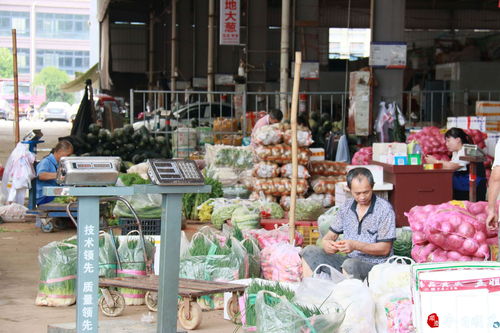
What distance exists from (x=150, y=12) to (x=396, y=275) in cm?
3848

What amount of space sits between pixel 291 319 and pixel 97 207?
4.22ft

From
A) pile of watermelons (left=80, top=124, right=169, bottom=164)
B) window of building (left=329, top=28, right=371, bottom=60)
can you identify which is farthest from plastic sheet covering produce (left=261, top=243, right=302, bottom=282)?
window of building (left=329, top=28, right=371, bottom=60)

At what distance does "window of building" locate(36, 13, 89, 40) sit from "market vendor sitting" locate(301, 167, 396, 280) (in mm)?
77612

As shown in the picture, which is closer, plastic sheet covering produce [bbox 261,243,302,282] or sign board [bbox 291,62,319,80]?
plastic sheet covering produce [bbox 261,243,302,282]

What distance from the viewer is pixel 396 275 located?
18.7 ft

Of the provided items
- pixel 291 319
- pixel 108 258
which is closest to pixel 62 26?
pixel 108 258

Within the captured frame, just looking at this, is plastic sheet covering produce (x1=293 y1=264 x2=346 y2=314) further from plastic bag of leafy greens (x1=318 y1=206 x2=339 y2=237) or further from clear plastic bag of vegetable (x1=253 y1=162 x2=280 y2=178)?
clear plastic bag of vegetable (x1=253 y1=162 x2=280 y2=178)

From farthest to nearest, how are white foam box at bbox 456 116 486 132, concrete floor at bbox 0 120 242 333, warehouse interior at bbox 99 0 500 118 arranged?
1. warehouse interior at bbox 99 0 500 118
2. white foam box at bbox 456 116 486 132
3. concrete floor at bbox 0 120 242 333

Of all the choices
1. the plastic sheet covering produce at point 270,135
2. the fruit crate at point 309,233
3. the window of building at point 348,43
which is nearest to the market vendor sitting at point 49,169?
the plastic sheet covering produce at point 270,135

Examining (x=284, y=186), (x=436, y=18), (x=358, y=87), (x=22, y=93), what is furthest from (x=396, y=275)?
(x=22, y=93)

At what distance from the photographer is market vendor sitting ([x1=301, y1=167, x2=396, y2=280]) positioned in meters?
6.39

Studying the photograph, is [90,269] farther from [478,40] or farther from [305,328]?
[478,40]

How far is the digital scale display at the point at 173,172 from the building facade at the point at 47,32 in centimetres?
7718

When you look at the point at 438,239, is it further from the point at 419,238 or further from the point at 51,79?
the point at 51,79
